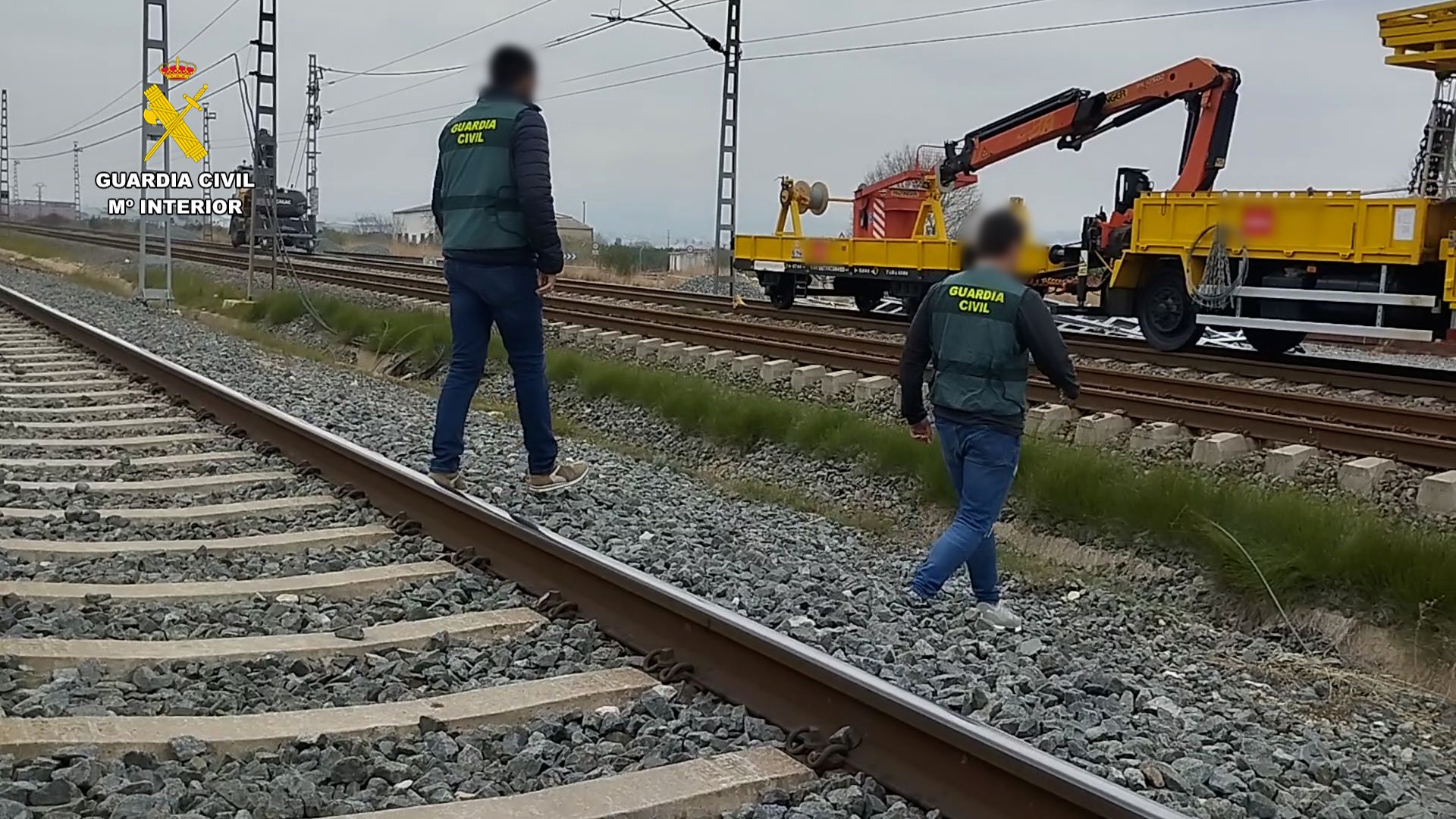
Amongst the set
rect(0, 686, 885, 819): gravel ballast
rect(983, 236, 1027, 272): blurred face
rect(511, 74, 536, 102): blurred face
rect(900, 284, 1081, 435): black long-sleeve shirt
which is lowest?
rect(0, 686, 885, 819): gravel ballast

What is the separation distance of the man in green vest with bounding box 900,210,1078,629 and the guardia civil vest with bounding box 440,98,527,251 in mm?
1963

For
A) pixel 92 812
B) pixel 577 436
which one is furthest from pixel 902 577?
pixel 577 436

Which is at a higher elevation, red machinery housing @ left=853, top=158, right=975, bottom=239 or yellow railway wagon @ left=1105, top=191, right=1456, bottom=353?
red machinery housing @ left=853, top=158, right=975, bottom=239

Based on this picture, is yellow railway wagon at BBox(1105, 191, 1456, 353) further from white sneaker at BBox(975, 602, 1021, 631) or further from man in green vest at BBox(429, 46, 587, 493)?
man in green vest at BBox(429, 46, 587, 493)

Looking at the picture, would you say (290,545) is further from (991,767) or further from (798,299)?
(798,299)

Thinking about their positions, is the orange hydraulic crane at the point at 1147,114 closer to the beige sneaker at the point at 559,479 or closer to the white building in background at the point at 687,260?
the beige sneaker at the point at 559,479

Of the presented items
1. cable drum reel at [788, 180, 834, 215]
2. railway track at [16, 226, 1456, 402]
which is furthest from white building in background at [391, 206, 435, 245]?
cable drum reel at [788, 180, 834, 215]

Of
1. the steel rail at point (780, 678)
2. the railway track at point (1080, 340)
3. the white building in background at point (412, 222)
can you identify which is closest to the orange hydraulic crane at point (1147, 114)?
the railway track at point (1080, 340)

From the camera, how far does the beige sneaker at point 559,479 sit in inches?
253

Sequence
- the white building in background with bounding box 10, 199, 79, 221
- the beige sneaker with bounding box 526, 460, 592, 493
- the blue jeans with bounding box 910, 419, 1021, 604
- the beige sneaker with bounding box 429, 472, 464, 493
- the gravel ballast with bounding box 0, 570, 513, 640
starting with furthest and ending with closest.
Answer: the white building in background with bounding box 10, 199, 79, 221 → the beige sneaker with bounding box 526, 460, 592, 493 → the beige sneaker with bounding box 429, 472, 464, 493 → the blue jeans with bounding box 910, 419, 1021, 604 → the gravel ballast with bounding box 0, 570, 513, 640

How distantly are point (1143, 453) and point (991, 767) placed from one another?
645 centimetres

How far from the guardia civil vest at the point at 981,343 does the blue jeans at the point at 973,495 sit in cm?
13

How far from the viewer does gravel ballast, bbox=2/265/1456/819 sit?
11.4ft

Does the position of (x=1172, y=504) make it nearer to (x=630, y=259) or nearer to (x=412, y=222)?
(x=630, y=259)
